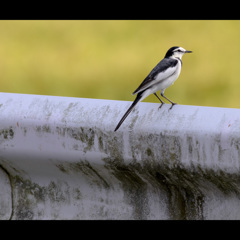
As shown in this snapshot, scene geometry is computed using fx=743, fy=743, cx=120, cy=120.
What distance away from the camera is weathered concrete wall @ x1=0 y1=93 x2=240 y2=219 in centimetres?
291

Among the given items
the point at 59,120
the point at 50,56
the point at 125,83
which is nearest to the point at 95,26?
the point at 50,56

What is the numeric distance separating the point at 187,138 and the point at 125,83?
4246 millimetres

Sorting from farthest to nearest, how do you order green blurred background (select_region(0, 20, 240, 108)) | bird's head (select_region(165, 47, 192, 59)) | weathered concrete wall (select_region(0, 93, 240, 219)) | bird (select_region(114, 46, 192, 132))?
green blurred background (select_region(0, 20, 240, 108)), bird's head (select_region(165, 47, 192, 59)), bird (select_region(114, 46, 192, 132)), weathered concrete wall (select_region(0, 93, 240, 219))

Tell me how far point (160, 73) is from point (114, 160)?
1.84m

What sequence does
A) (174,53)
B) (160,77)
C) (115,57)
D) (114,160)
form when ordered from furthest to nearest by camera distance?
(115,57), (174,53), (160,77), (114,160)

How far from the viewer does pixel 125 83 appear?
716 centimetres

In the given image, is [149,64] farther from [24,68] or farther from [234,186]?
[234,186]

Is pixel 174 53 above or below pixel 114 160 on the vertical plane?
above

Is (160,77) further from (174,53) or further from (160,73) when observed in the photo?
(174,53)

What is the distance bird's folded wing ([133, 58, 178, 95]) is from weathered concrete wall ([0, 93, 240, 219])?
1.36 meters

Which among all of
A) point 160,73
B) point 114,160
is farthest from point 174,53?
point 114,160

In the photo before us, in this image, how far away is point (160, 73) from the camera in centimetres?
485

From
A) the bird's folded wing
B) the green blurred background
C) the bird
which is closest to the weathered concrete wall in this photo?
the bird

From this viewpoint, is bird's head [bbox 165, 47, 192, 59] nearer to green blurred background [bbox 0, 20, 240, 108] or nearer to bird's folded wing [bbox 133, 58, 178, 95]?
bird's folded wing [bbox 133, 58, 178, 95]
